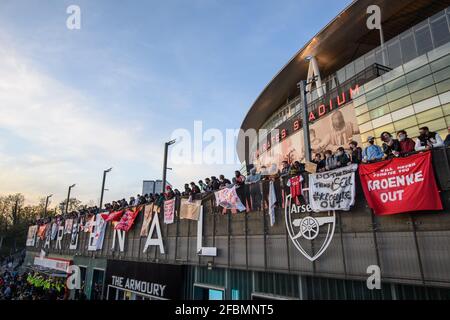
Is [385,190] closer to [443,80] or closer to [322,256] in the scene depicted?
[322,256]

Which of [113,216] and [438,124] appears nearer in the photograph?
[438,124]

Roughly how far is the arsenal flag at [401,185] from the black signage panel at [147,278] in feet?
37.6

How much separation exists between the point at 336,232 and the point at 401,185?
2653 mm

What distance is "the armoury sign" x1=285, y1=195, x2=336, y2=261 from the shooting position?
10.1 m

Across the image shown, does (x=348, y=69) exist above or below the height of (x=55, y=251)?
above

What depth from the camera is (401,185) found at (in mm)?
8273

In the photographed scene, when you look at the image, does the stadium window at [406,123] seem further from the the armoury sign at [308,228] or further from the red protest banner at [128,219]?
the red protest banner at [128,219]

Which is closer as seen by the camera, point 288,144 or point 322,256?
point 322,256

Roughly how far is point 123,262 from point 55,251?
20.5 metres

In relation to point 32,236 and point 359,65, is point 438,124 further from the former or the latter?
point 32,236

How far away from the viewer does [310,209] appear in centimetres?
1070

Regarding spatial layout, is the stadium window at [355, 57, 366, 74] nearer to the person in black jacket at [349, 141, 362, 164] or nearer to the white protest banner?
the person in black jacket at [349, 141, 362, 164]

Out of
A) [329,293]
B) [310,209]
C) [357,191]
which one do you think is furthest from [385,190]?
[329,293]

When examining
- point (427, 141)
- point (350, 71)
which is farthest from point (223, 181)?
point (350, 71)
